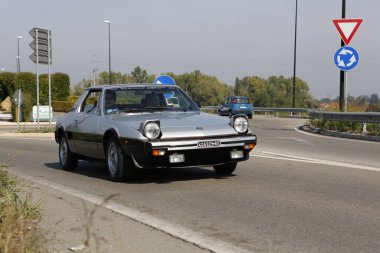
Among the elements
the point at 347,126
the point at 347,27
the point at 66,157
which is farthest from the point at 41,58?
the point at 66,157

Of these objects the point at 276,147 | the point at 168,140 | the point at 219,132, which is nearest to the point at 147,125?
the point at 168,140

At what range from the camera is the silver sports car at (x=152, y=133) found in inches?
293

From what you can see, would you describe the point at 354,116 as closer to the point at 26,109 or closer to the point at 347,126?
the point at 347,126

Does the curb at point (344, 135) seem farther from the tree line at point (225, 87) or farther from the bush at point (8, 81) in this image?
the tree line at point (225, 87)

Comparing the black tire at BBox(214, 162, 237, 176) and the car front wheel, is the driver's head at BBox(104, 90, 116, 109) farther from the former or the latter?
the black tire at BBox(214, 162, 237, 176)

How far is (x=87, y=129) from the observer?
9.01 metres

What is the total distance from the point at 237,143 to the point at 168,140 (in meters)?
1.03

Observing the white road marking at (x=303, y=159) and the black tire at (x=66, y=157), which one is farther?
the black tire at (x=66, y=157)

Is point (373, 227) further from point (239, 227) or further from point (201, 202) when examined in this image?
point (201, 202)

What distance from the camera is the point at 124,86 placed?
9.11 m

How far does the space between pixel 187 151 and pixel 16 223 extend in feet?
11.5

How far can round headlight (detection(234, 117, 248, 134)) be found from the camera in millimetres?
7883

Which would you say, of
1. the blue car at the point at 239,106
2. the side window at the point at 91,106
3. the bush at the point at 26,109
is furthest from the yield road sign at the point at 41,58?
the blue car at the point at 239,106

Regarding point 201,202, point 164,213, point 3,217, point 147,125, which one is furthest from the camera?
point 147,125
